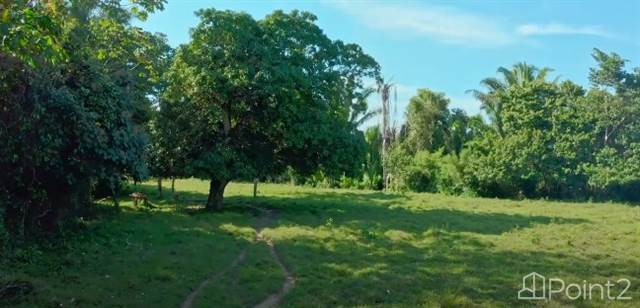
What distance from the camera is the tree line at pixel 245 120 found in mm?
11180

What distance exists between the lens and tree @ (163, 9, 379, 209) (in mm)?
22109

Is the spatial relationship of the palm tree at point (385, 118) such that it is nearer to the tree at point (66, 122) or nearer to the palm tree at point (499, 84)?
the palm tree at point (499, 84)

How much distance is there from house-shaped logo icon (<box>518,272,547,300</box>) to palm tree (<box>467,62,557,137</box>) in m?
31.1

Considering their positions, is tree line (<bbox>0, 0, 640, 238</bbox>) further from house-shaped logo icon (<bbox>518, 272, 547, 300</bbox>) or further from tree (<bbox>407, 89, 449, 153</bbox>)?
house-shaped logo icon (<bbox>518, 272, 547, 300</bbox>)

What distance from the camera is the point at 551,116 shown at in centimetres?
3762

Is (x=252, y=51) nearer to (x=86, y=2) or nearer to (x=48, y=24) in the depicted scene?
(x=86, y=2)

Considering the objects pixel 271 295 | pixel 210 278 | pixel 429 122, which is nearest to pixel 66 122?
pixel 210 278

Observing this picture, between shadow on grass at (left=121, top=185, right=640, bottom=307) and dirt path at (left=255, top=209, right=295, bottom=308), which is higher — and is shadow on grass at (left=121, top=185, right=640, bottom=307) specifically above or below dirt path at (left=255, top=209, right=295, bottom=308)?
above

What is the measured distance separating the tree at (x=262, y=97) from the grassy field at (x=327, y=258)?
7.44 feet

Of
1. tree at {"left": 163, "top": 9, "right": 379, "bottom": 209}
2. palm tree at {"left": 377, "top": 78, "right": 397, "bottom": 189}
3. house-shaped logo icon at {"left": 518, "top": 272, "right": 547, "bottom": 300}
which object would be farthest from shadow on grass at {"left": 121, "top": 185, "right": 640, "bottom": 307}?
palm tree at {"left": 377, "top": 78, "right": 397, "bottom": 189}

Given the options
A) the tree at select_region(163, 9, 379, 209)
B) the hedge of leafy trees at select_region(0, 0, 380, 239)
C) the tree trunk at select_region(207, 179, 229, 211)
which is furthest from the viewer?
the tree trunk at select_region(207, 179, 229, 211)

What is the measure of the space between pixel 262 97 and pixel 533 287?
13847mm

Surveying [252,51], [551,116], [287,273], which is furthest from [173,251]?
[551,116]

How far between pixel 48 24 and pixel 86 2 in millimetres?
5664
